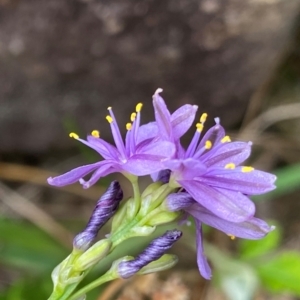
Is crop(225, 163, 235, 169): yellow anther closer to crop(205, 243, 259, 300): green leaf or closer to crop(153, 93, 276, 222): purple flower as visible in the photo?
crop(153, 93, 276, 222): purple flower

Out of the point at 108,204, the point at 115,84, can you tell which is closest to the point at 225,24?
the point at 115,84

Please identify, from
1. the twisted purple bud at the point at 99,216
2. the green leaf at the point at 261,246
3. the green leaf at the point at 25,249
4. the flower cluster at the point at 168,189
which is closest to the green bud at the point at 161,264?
the flower cluster at the point at 168,189

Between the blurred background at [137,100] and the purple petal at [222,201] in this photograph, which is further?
the blurred background at [137,100]

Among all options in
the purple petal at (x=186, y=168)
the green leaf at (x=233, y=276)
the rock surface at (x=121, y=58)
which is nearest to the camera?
the purple petal at (x=186, y=168)

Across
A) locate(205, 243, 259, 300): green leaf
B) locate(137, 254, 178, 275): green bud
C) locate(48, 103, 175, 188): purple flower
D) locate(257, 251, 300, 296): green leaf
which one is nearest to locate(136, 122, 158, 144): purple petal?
locate(48, 103, 175, 188): purple flower

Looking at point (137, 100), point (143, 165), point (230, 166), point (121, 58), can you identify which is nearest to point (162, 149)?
point (143, 165)

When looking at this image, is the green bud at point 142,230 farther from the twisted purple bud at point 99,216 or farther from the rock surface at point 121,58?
the rock surface at point 121,58
